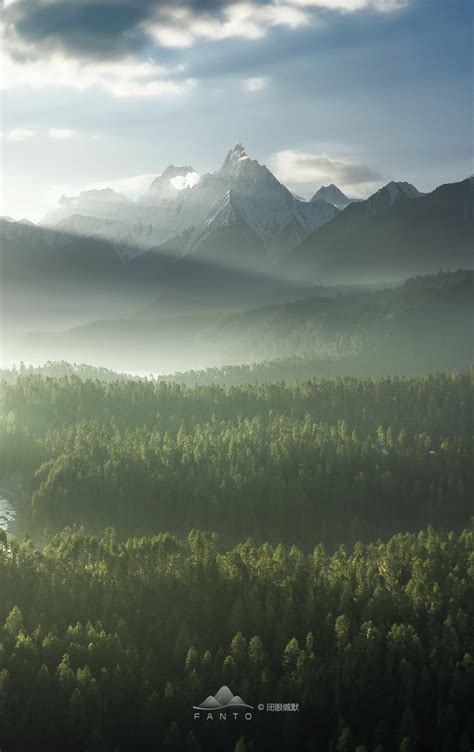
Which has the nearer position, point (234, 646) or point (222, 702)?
point (222, 702)

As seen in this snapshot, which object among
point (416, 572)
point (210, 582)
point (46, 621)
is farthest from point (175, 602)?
point (416, 572)

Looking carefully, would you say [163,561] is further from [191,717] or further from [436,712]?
[436,712]

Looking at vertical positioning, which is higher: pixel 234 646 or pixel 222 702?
pixel 234 646

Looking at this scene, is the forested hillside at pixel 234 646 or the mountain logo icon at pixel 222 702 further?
the mountain logo icon at pixel 222 702

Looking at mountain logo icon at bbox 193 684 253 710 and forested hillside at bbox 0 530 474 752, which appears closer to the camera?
forested hillside at bbox 0 530 474 752
